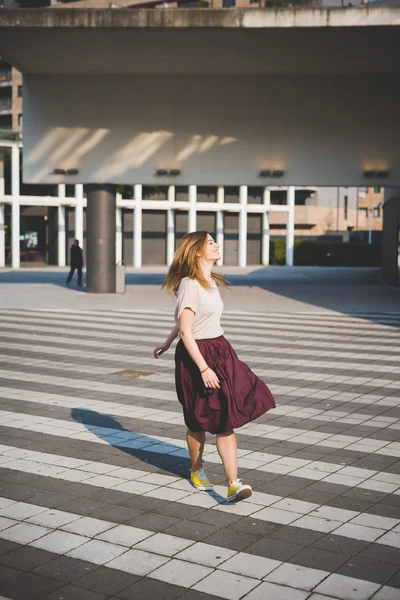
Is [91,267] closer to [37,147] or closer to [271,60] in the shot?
[37,147]

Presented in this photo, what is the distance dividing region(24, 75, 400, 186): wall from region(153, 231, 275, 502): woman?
18823 mm

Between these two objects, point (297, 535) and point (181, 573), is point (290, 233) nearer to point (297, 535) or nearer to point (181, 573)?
point (297, 535)

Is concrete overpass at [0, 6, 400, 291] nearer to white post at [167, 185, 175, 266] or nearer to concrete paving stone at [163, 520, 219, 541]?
concrete paving stone at [163, 520, 219, 541]

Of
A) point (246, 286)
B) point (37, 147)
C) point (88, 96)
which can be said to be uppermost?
point (88, 96)

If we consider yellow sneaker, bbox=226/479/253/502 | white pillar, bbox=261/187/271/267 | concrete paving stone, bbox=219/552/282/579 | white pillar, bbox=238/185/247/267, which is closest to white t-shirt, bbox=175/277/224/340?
yellow sneaker, bbox=226/479/253/502

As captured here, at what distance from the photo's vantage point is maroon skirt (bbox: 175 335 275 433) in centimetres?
526

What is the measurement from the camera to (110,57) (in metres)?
21.9

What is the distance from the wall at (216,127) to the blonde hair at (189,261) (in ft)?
61.6

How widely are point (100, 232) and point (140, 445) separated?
60.6 feet

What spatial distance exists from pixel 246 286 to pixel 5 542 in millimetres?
26032

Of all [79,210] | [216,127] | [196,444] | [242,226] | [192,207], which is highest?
[216,127]

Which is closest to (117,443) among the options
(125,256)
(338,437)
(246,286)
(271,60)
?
(338,437)

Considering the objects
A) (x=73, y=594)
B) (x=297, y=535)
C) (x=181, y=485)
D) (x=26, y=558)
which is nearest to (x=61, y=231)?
(x=181, y=485)

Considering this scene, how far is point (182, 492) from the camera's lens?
5656mm
